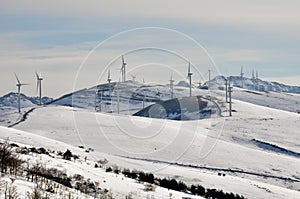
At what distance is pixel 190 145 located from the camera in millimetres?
66312

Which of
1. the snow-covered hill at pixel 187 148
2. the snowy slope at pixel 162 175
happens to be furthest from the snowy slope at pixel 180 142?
the snowy slope at pixel 162 175

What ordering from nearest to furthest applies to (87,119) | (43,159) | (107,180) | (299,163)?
1. (107,180)
2. (43,159)
3. (299,163)
4. (87,119)

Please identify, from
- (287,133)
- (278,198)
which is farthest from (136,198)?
(287,133)

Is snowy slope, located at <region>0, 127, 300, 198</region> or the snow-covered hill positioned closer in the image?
snowy slope, located at <region>0, 127, 300, 198</region>

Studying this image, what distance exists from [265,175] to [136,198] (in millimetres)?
37402

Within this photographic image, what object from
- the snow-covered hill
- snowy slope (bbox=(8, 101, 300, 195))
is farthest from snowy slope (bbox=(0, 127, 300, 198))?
snowy slope (bbox=(8, 101, 300, 195))

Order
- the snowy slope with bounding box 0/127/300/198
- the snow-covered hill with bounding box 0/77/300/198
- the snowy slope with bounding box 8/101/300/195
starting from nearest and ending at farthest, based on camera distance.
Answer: the snowy slope with bounding box 0/127/300/198, the snow-covered hill with bounding box 0/77/300/198, the snowy slope with bounding box 8/101/300/195

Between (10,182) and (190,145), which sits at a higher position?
(10,182)

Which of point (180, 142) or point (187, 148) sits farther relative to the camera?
point (180, 142)

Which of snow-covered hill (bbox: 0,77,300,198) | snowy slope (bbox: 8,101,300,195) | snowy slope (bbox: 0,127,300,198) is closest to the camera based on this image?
snowy slope (bbox: 0,127,300,198)

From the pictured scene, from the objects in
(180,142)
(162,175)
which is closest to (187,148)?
(180,142)

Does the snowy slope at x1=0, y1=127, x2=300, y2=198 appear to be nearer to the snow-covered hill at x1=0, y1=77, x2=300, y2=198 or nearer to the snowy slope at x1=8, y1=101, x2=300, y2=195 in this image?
the snow-covered hill at x1=0, y1=77, x2=300, y2=198

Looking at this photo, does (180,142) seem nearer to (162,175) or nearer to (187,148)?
(187,148)

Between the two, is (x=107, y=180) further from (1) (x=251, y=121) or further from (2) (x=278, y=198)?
(1) (x=251, y=121)
